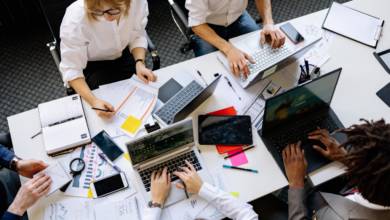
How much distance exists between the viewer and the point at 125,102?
5.13ft

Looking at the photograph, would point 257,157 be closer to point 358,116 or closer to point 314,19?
point 358,116

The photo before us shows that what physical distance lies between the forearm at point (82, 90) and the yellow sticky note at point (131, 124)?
0.22 meters

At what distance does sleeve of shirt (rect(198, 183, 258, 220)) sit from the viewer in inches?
50.3

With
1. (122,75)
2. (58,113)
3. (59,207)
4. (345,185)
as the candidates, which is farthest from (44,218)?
(345,185)

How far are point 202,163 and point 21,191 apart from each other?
839 millimetres

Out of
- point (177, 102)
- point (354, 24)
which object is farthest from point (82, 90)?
point (354, 24)

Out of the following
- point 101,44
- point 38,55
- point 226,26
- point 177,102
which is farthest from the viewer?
point 38,55

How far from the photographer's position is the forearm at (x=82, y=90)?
1539 mm

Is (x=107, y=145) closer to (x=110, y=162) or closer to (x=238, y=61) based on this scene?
(x=110, y=162)

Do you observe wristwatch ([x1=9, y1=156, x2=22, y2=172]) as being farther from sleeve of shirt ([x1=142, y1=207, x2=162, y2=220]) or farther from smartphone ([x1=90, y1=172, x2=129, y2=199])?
sleeve of shirt ([x1=142, y1=207, x2=162, y2=220])

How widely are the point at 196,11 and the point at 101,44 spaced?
2.06ft

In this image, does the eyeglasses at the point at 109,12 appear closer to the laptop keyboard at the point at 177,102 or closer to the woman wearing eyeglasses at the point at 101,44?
the woman wearing eyeglasses at the point at 101,44

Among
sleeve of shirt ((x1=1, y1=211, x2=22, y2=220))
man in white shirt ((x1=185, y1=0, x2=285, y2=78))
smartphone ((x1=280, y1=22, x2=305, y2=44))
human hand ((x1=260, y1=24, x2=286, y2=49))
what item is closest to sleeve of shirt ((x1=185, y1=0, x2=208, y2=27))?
man in white shirt ((x1=185, y1=0, x2=285, y2=78))

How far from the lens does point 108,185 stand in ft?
4.42
